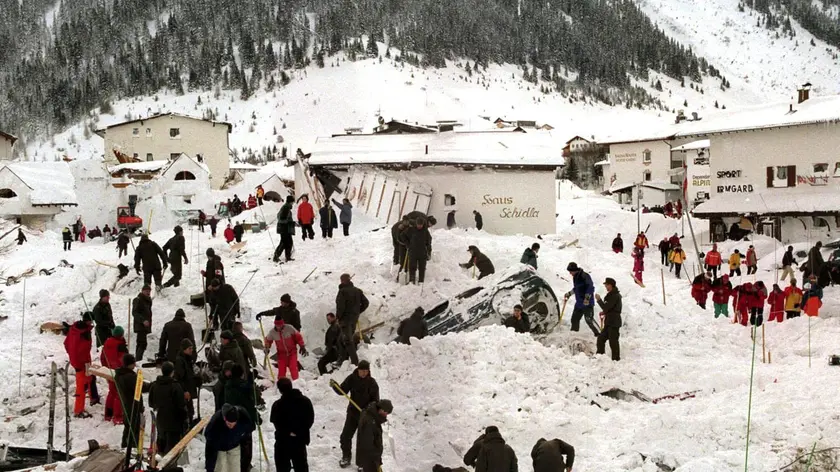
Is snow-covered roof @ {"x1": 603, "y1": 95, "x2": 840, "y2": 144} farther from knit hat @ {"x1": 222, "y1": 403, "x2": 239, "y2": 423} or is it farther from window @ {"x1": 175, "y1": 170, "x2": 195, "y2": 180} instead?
knit hat @ {"x1": 222, "y1": 403, "x2": 239, "y2": 423}

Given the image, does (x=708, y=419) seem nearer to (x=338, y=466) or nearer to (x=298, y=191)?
(x=338, y=466)

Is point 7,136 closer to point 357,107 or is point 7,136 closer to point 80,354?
point 357,107

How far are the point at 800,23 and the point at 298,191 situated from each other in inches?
8273

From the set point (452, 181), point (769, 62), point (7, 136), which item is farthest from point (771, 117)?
point (769, 62)

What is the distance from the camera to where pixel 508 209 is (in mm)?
26266

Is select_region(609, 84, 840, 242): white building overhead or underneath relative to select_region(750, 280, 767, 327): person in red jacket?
overhead

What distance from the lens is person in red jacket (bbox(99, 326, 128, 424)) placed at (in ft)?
33.1

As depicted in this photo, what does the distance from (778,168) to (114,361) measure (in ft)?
95.3

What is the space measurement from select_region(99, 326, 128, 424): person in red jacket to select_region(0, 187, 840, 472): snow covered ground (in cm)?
22

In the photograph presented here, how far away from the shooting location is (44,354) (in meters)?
12.7

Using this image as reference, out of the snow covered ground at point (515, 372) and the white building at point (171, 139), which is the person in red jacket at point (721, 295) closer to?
the snow covered ground at point (515, 372)

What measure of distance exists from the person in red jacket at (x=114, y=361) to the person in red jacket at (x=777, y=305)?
528 inches

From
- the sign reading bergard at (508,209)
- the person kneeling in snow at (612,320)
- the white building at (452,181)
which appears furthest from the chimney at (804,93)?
the person kneeling in snow at (612,320)

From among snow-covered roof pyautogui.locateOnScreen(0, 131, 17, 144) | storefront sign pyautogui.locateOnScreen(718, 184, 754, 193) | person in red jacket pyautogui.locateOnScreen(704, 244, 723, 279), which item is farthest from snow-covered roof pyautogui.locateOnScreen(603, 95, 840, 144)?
snow-covered roof pyautogui.locateOnScreen(0, 131, 17, 144)
